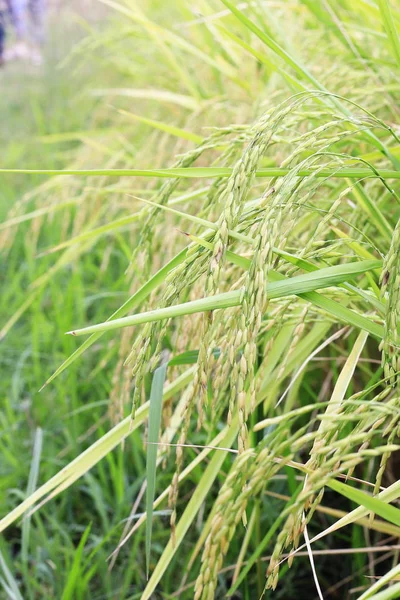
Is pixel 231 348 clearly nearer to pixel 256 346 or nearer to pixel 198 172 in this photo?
pixel 256 346

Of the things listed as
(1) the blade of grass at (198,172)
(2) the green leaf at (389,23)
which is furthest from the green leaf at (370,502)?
(2) the green leaf at (389,23)

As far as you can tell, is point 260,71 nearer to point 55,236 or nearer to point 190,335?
point 55,236

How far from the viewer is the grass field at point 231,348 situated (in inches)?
27.8

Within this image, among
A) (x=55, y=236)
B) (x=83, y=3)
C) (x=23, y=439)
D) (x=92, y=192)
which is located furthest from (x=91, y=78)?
(x=23, y=439)

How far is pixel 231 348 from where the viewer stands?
0.64m

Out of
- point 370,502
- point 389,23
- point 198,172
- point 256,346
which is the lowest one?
point 370,502

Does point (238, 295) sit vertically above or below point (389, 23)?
below

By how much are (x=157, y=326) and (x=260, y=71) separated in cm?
142

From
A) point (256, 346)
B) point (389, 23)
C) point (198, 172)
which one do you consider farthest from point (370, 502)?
point (389, 23)

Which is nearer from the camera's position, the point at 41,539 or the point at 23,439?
the point at 41,539

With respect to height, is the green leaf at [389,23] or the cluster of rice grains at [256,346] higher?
the green leaf at [389,23]

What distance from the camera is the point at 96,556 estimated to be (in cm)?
137

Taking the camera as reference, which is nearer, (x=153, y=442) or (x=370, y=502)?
(x=370, y=502)

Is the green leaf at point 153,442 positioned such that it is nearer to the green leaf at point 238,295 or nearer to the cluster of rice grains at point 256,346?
the cluster of rice grains at point 256,346
